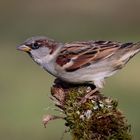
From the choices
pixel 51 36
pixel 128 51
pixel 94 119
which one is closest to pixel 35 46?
pixel 128 51

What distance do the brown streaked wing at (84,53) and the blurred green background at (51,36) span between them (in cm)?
134

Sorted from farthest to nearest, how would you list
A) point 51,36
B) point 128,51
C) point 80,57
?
point 51,36
point 128,51
point 80,57

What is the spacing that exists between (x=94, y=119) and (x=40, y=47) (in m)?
1.94

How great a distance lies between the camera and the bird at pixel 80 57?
6.25 m

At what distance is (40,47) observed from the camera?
6250 mm

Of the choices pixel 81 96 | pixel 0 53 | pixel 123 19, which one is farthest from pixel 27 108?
pixel 123 19

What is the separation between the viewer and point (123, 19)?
26047 millimetres

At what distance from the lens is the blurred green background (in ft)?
38.8

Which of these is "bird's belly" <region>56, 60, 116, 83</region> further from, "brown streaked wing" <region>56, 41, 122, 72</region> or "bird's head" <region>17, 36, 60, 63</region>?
"bird's head" <region>17, 36, 60, 63</region>

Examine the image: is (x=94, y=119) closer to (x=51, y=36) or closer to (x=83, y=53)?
(x=83, y=53)

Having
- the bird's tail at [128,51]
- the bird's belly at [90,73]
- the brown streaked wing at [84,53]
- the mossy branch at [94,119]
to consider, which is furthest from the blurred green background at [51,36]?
the bird's tail at [128,51]

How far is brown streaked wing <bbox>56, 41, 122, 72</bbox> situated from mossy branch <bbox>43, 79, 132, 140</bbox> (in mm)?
1571

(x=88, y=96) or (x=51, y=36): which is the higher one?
(x=51, y=36)

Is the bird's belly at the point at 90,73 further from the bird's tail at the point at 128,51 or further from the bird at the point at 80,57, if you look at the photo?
the bird's tail at the point at 128,51
